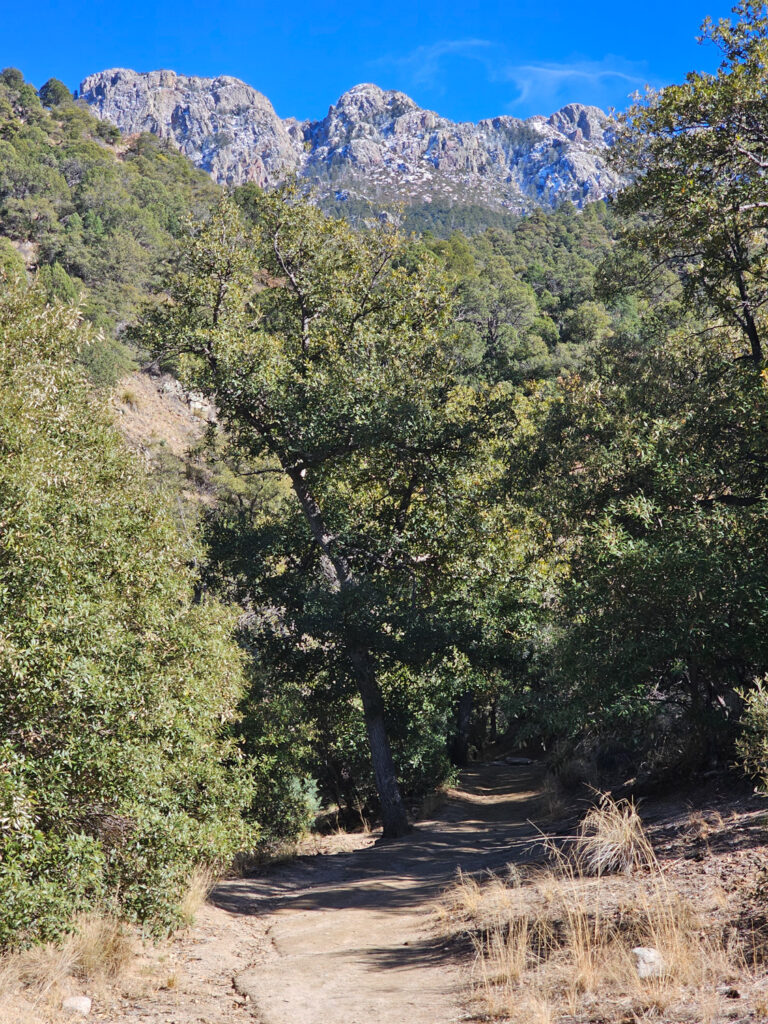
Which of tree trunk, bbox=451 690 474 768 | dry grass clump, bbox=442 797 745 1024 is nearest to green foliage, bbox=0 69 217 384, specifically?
tree trunk, bbox=451 690 474 768

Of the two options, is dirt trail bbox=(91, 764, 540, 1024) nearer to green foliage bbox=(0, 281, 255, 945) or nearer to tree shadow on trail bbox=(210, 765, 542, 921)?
tree shadow on trail bbox=(210, 765, 542, 921)

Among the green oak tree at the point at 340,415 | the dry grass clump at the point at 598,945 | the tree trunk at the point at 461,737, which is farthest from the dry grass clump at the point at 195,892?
the tree trunk at the point at 461,737

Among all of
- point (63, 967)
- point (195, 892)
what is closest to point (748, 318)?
point (195, 892)

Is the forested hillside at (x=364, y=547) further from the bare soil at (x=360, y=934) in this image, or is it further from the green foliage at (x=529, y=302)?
the green foliage at (x=529, y=302)

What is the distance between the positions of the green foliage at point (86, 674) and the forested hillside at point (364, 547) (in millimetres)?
40

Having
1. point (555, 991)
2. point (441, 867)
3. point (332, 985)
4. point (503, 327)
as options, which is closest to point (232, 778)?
point (441, 867)

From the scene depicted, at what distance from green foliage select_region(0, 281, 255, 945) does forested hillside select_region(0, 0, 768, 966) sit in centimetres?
4

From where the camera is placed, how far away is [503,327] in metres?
61.7

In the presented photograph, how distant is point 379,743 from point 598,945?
31.2 feet

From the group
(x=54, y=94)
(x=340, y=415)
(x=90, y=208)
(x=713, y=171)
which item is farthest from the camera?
(x=54, y=94)

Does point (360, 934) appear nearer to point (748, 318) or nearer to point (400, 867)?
point (400, 867)

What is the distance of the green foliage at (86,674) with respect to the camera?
6.47 metres

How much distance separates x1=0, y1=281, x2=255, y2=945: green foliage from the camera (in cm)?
647

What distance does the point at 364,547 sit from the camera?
16.1 meters
